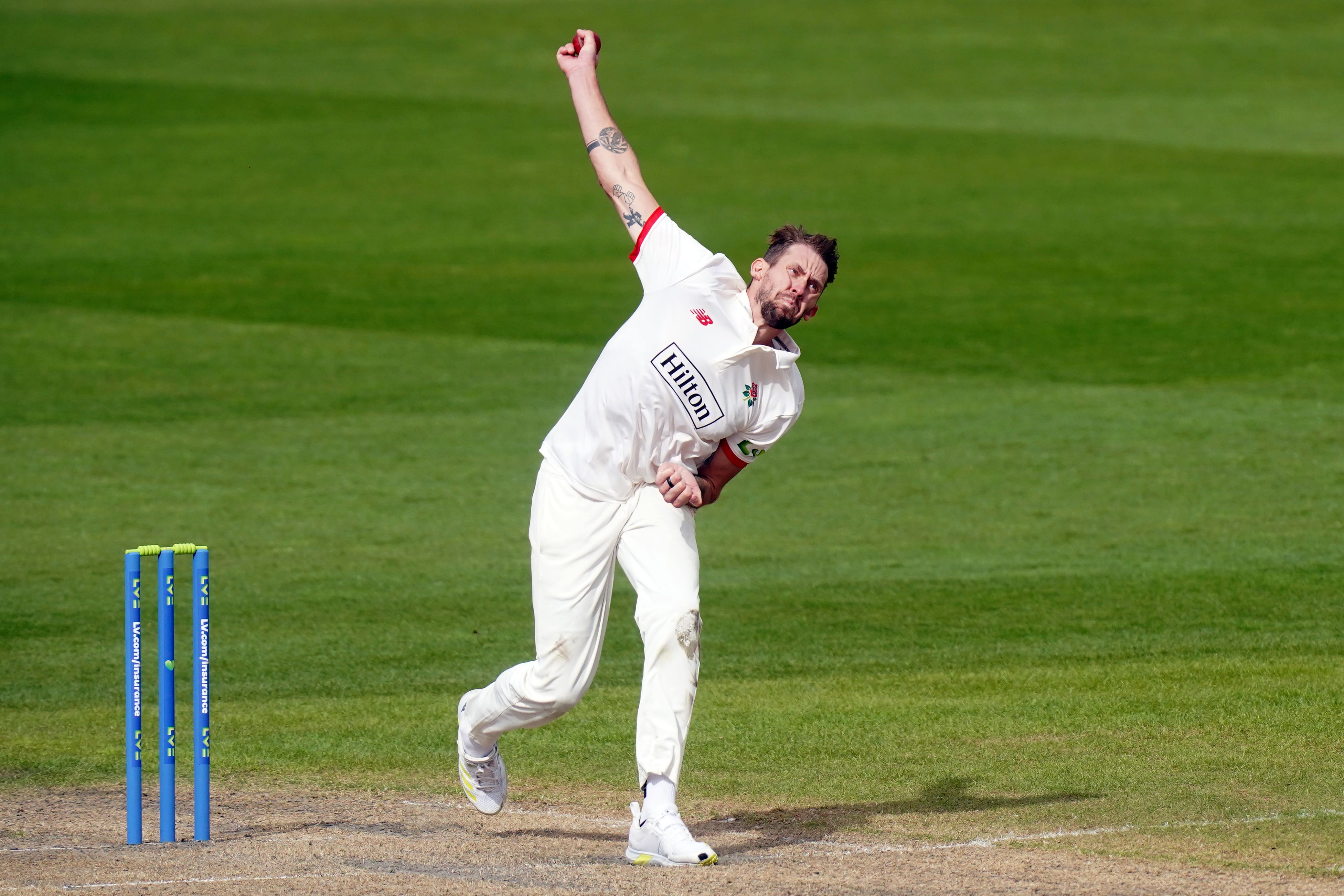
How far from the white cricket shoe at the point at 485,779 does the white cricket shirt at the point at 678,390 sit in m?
1.14

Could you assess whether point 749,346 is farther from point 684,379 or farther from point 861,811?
point 861,811

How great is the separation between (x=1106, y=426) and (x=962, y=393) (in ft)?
5.54

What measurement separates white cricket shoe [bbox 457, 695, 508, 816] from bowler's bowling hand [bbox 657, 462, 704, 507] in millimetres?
1187

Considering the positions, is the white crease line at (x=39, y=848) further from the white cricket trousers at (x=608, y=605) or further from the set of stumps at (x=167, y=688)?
the white cricket trousers at (x=608, y=605)

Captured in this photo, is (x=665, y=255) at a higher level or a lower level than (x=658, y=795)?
higher

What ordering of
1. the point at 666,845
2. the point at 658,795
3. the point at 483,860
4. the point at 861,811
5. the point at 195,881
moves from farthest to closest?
the point at 861,811
the point at 483,860
the point at 658,795
the point at 666,845
the point at 195,881

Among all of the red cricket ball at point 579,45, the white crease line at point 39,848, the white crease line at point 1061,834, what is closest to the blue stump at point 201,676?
the white crease line at point 39,848

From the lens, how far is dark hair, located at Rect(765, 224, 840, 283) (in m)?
7.14

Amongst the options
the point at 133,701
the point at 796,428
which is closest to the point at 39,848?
the point at 133,701

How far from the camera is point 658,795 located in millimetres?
6895

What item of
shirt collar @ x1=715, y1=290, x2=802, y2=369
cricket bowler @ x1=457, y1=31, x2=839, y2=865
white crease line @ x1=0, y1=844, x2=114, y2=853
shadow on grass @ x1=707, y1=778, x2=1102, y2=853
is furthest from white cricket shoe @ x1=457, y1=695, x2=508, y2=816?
shirt collar @ x1=715, y1=290, x2=802, y2=369

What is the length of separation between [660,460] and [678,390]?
27cm

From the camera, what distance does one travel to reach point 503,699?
736 centimetres

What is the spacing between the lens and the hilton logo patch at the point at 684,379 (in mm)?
7062
